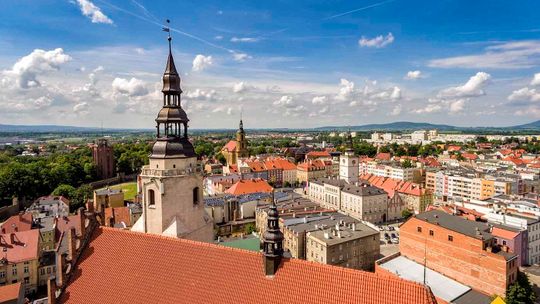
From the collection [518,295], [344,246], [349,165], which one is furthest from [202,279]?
[349,165]

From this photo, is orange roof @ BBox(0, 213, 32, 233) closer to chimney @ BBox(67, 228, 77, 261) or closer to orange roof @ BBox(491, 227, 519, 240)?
chimney @ BBox(67, 228, 77, 261)

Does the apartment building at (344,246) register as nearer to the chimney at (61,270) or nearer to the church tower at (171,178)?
the church tower at (171,178)

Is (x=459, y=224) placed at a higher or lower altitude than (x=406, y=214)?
higher

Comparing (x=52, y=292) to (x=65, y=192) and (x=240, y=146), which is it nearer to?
(x=65, y=192)

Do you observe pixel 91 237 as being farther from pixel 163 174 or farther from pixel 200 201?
pixel 200 201

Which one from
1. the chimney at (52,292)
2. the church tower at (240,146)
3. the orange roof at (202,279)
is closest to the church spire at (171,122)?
the orange roof at (202,279)

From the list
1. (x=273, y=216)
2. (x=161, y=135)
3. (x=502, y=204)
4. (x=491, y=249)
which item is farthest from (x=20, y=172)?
(x=502, y=204)

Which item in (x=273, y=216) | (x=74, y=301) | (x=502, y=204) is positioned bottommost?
(x=502, y=204)
